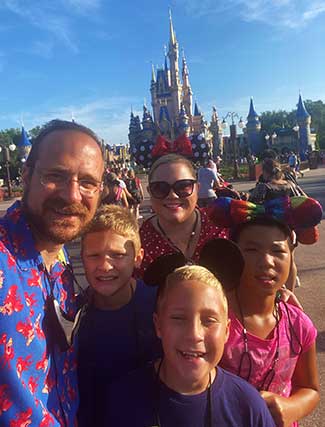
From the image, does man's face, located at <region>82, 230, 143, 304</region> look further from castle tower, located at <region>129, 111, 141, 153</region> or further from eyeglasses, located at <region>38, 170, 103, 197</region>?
castle tower, located at <region>129, 111, 141, 153</region>

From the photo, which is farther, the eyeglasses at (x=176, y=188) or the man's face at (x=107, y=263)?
the eyeglasses at (x=176, y=188)

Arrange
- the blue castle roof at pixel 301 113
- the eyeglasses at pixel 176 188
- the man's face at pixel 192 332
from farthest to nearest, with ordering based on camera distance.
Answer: the blue castle roof at pixel 301 113 → the eyeglasses at pixel 176 188 → the man's face at pixel 192 332

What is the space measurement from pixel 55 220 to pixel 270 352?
1.10 m

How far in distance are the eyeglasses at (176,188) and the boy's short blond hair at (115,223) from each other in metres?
0.46

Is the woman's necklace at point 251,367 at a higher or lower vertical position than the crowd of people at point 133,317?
lower

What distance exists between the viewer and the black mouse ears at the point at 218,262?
64.1 inches

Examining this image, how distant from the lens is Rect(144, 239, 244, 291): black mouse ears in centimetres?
163

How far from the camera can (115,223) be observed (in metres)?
1.81

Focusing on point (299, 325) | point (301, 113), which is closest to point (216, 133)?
point (301, 113)

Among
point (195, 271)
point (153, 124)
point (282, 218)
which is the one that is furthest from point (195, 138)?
point (153, 124)

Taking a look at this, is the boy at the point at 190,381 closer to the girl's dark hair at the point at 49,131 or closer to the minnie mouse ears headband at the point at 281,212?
the minnie mouse ears headband at the point at 281,212

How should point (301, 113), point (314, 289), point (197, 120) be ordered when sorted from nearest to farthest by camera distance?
1. point (314, 289)
2. point (301, 113)
3. point (197, 120)

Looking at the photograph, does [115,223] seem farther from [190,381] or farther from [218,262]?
[190,381]

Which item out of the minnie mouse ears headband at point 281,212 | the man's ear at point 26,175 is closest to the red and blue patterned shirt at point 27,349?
the man's ear at point 26,175
